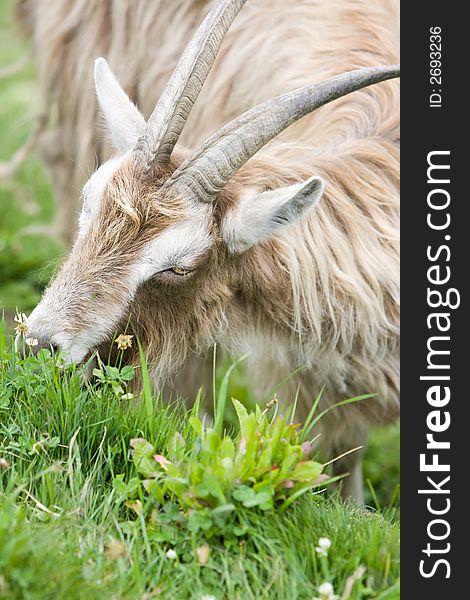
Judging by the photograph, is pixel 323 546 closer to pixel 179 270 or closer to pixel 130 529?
pixel 130 529

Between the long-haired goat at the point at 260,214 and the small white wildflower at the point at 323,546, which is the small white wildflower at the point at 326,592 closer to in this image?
the small white wildflower at the point at 323,546

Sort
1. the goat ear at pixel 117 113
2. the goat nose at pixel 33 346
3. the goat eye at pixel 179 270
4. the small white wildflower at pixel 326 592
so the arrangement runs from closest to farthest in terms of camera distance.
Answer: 1. the small white wildflower at pixel 326 592
2. the goat nose at pixel 33 346
3. the goat eye at pixel 179 270
4. the goat ear at pixel 117 113

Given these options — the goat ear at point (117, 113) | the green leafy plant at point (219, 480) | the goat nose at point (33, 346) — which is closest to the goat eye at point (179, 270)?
the goat nose at point (33, 346)

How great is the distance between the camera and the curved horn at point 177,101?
158 inches

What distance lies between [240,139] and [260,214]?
32 cm

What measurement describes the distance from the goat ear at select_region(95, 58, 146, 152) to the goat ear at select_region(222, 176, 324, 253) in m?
0.65

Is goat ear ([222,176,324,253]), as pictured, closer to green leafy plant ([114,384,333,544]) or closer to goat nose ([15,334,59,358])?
goat nose ([15,334,59,358])

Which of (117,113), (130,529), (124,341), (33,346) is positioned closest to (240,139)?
(117,113)

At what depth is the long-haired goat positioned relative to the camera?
12.9 feet

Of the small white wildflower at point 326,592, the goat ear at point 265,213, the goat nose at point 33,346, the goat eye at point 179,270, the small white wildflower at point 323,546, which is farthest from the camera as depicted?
the goat eye at point 179,270

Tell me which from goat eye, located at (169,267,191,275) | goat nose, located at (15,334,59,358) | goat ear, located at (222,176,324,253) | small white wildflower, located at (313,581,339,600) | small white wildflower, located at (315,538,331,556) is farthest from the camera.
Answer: goat eye, located at (169,267,191,275)

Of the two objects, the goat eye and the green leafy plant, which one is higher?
the goat eye

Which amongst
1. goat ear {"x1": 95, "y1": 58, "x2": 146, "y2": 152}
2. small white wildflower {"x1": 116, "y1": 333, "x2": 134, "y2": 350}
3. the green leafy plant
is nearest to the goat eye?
small white wildflower {"x1": 116, "y1": 333, "x2": 134, "y2": 350}

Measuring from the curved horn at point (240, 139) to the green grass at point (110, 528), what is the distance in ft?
3.16
